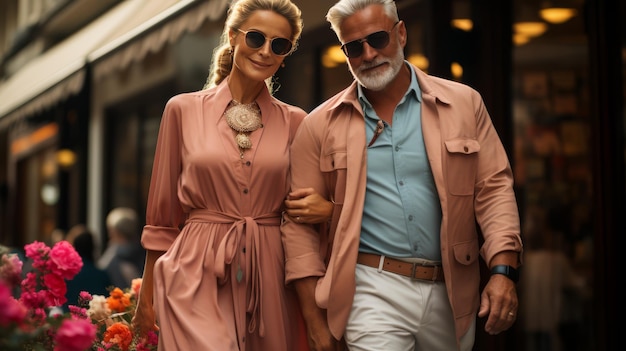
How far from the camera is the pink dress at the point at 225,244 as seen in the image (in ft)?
17.0

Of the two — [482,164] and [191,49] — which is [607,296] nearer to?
[482,164]

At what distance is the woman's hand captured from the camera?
5.08 m

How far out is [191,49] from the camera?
13586 mm

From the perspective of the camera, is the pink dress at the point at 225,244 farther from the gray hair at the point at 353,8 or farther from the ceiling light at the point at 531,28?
the ceiling light at the point at 531,28

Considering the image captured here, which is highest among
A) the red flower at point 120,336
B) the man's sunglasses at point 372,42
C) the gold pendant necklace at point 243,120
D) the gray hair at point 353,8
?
the gray hair at point 353,8

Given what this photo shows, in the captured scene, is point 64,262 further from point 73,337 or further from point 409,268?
point 73,337

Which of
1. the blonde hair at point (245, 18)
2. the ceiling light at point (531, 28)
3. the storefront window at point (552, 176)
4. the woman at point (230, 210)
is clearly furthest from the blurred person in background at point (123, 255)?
the woman at point (230, 210)

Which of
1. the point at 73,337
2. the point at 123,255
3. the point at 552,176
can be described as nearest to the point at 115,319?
the point at 73,337

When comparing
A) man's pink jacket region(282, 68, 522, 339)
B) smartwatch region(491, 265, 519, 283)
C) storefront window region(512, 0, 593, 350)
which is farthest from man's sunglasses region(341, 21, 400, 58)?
storefront window region(512, 0, 593, 350)

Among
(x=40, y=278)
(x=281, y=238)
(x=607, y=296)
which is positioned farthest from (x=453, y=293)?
(x=607, y=296)

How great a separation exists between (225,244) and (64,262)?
0.72 metres

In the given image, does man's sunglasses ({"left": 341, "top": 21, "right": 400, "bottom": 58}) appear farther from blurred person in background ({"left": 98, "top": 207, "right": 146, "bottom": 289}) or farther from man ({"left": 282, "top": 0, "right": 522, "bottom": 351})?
blurred person in background ({"left": 98, "top": 207, "right": 146, "bottom": 289})

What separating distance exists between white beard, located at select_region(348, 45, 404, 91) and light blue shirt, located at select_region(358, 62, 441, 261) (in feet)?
0.62

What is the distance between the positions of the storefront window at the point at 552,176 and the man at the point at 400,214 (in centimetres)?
402
